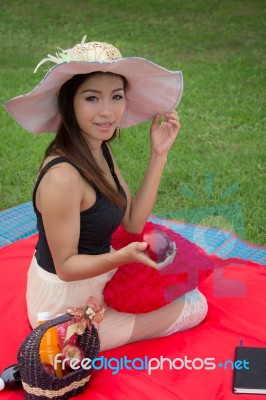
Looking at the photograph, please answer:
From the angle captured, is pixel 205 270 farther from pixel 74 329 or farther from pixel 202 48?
pixel 202 48

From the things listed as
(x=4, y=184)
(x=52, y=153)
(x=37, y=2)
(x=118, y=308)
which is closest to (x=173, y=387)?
(x=118, y=308)

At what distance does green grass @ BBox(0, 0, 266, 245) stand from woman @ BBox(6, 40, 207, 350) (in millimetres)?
982

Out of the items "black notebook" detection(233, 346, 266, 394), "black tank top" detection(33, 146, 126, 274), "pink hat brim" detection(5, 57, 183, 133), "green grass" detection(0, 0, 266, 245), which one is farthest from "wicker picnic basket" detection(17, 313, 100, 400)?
"green grass" detection(0, 0, 266, 245)

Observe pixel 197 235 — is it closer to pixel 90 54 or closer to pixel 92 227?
pixel 92 227

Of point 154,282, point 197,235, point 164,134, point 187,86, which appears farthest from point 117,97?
point 187,86

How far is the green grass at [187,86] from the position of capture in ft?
14.3

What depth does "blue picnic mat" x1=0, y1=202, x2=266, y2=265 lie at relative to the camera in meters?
3.50

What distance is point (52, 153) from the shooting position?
2518mm

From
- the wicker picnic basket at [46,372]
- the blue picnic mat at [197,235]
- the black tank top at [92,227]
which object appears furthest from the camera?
the blue picnic mat at [197,235]

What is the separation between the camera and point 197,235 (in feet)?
12.0

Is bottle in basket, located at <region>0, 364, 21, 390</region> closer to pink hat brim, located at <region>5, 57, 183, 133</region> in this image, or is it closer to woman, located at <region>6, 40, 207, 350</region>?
woman, located at <region>6, 40, 207, 350</region>

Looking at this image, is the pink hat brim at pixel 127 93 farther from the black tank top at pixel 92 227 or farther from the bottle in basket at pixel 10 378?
the bottle in basket at pixel 10 378

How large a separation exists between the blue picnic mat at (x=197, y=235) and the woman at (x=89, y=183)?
0.69m

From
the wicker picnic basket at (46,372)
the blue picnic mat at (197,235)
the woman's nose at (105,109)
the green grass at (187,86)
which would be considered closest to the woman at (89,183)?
the woman's nose at (105,109)
